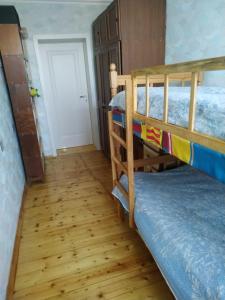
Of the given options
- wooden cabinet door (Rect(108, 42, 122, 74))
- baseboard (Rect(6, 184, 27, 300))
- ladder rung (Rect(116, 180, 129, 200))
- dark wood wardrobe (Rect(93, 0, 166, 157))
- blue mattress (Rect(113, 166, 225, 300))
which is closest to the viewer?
blue mattress (Rect(113, 166, 225, 300))

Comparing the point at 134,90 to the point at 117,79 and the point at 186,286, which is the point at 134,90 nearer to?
the point at 117,79

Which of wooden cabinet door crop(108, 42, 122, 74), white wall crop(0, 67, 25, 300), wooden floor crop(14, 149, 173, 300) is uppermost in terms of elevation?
wooden cabinet door crop(108, 42, 122, 74)

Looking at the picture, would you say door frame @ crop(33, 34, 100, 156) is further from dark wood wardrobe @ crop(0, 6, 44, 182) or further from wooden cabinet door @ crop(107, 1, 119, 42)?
wooden cabinet door @ crop(107, 1, 119, 42)

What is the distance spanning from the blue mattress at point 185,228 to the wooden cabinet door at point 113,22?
5.46 feet

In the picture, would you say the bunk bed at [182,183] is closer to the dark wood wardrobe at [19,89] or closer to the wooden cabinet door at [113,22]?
the wooden cabinet door at [113,22]

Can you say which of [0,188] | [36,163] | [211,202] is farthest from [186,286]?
[36,163]

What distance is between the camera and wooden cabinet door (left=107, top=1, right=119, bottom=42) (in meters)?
2.37

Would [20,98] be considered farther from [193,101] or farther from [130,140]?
[193,101]

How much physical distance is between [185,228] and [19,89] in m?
2.36

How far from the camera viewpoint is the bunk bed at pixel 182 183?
2.98ft

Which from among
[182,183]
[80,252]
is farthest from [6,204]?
[182,183]

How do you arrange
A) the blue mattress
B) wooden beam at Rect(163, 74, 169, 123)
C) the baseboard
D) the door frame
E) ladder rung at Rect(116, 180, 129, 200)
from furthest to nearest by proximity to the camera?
the door frame < ladder rung at Rect(116, 180, 129, 200) < the baseboard < wooden beam at Rect(163, 74, 169, 123) < the blue mattress

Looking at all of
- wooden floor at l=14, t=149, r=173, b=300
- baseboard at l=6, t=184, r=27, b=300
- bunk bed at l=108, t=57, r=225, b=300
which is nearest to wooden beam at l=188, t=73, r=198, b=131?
bunk bed at l=108, t=57, r=225, b=300

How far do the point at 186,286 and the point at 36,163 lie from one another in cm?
235
